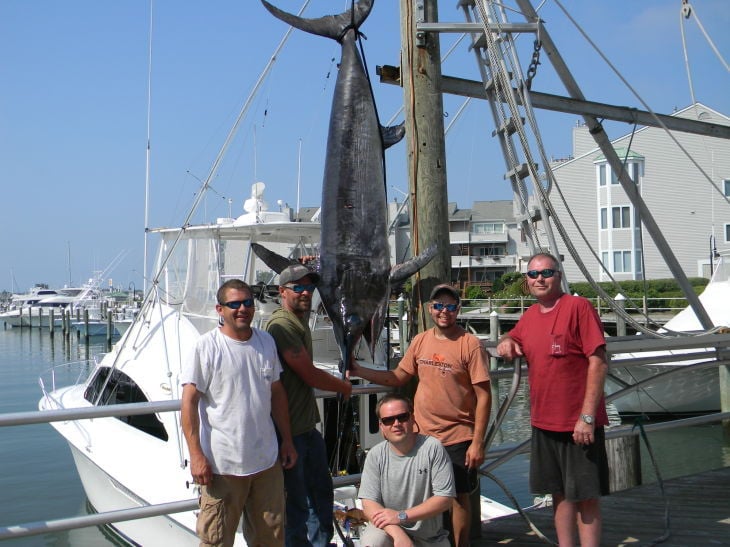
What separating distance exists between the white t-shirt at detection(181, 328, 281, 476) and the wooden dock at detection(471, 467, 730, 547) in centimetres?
151

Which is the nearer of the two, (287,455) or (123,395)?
(287,455)

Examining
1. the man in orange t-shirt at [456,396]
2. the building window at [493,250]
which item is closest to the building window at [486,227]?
the building window at [493,250]

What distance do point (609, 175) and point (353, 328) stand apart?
30.5 meters

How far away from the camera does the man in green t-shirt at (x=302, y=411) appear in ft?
10.0

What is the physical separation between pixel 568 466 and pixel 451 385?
60cm

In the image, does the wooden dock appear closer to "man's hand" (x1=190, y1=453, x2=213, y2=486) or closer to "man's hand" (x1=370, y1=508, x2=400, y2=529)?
"man's hand" (x1=370, y1=508, x2=400, y2=529)

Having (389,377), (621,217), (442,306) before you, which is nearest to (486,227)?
(621,217)

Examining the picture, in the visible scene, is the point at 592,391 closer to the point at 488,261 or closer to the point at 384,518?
the point at 384,518

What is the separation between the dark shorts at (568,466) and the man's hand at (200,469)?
141cm

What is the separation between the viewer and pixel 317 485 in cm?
319

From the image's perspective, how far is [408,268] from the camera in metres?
3.31

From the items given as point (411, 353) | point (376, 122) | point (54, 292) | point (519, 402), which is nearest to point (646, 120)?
point (376, 122)

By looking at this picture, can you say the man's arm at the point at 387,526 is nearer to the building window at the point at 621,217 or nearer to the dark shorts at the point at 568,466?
→ the dark shorts at the point at 568,466

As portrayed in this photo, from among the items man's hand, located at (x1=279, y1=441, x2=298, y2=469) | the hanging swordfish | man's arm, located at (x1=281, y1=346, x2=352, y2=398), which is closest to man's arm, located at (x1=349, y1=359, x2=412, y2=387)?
the hanging swordfish
